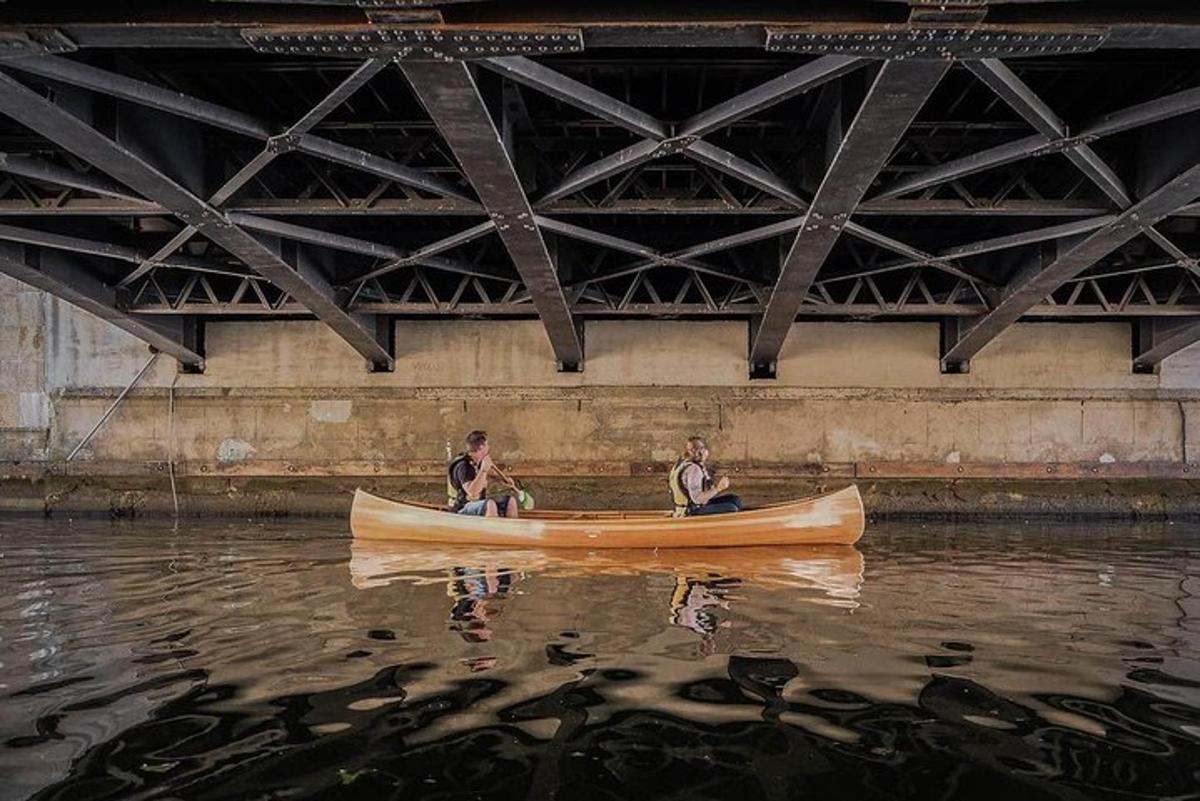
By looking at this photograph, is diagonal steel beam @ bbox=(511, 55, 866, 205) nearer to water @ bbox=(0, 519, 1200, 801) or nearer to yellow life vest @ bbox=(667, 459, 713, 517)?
yellow life vest @ bbox=(667, 459, 713, 517)

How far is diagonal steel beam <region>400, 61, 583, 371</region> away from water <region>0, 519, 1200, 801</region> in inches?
171

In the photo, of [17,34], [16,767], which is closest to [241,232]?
[17,34]

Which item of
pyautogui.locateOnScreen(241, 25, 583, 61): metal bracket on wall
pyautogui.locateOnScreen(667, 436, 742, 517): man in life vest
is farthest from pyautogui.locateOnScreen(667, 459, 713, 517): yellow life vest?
pyautogui.locateOnScreen(241, 25, 583, 61): metal bracket on wall

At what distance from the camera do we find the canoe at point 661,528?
1078 centimetres

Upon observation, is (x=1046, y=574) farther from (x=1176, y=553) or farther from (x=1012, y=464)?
(x=1012, y=464)

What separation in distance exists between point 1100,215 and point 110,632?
38.6ft

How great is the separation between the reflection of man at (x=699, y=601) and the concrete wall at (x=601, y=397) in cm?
1060

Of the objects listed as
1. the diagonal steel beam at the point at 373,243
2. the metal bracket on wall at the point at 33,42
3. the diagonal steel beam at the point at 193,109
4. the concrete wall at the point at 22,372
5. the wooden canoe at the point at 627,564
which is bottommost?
the wooden canoe at the point at 627,564

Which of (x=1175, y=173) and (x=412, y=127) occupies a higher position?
(x=412, y=127)

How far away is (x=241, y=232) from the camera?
11.0 meters

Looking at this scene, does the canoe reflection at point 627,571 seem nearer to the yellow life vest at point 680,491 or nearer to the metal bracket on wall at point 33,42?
the yellow life vest at point 680,491

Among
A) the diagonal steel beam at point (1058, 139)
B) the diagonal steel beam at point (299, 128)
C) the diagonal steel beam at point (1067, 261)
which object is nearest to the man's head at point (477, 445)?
the diagonal steel beam at point (299, 128)

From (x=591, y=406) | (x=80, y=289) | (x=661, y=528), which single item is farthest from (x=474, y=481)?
(x=80, y=289)

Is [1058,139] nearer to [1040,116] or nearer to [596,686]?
[1040,116]
